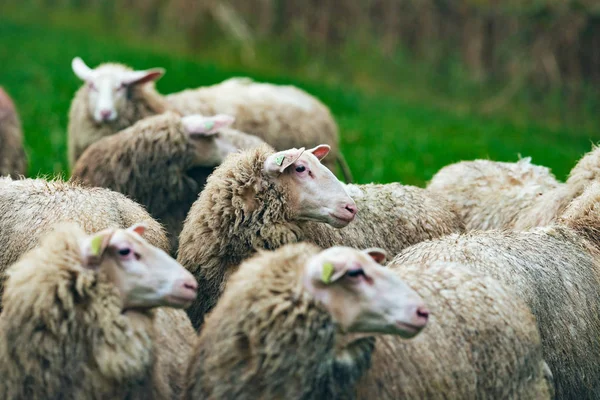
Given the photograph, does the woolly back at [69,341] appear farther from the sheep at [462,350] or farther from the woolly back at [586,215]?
the woolly back at [586,215]

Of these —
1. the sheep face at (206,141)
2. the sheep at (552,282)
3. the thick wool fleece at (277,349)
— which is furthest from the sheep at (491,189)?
the thick wool fleece at (277,349)

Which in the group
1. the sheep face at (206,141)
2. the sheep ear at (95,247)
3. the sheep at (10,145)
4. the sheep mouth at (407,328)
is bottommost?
the sheep at (10,145)

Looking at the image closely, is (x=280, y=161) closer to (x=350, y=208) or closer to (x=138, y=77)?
(x=350, y=208)

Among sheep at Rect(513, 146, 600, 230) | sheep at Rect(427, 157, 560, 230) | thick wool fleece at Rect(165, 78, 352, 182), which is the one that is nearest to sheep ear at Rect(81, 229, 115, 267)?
sheep at Rect(427, 157, 560, 230)

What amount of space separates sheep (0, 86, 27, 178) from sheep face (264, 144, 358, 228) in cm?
362

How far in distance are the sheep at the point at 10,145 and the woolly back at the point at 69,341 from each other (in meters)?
4.26

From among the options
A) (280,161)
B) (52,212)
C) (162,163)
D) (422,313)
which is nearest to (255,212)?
(280,161)

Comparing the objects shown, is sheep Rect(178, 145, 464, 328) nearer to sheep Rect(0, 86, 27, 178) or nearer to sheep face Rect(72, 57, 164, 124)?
sheep face Rect(72, 57, 164, 124)

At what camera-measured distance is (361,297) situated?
414cm

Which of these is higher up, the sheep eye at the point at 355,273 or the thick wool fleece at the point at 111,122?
the sheep eye at the point at 355,273

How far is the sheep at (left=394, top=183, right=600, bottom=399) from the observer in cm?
528

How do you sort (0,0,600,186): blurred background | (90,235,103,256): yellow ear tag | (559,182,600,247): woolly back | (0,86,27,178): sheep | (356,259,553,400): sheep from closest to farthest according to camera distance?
(90,235,103,256): yellow ear tag → (356,259,553,400): sheep → (559,182,600,247): woolly back → (0,86,27,178): sheep → (0,0,600,186): blurred background

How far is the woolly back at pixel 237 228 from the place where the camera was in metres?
5.48

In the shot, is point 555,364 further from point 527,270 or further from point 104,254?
point 104,254
